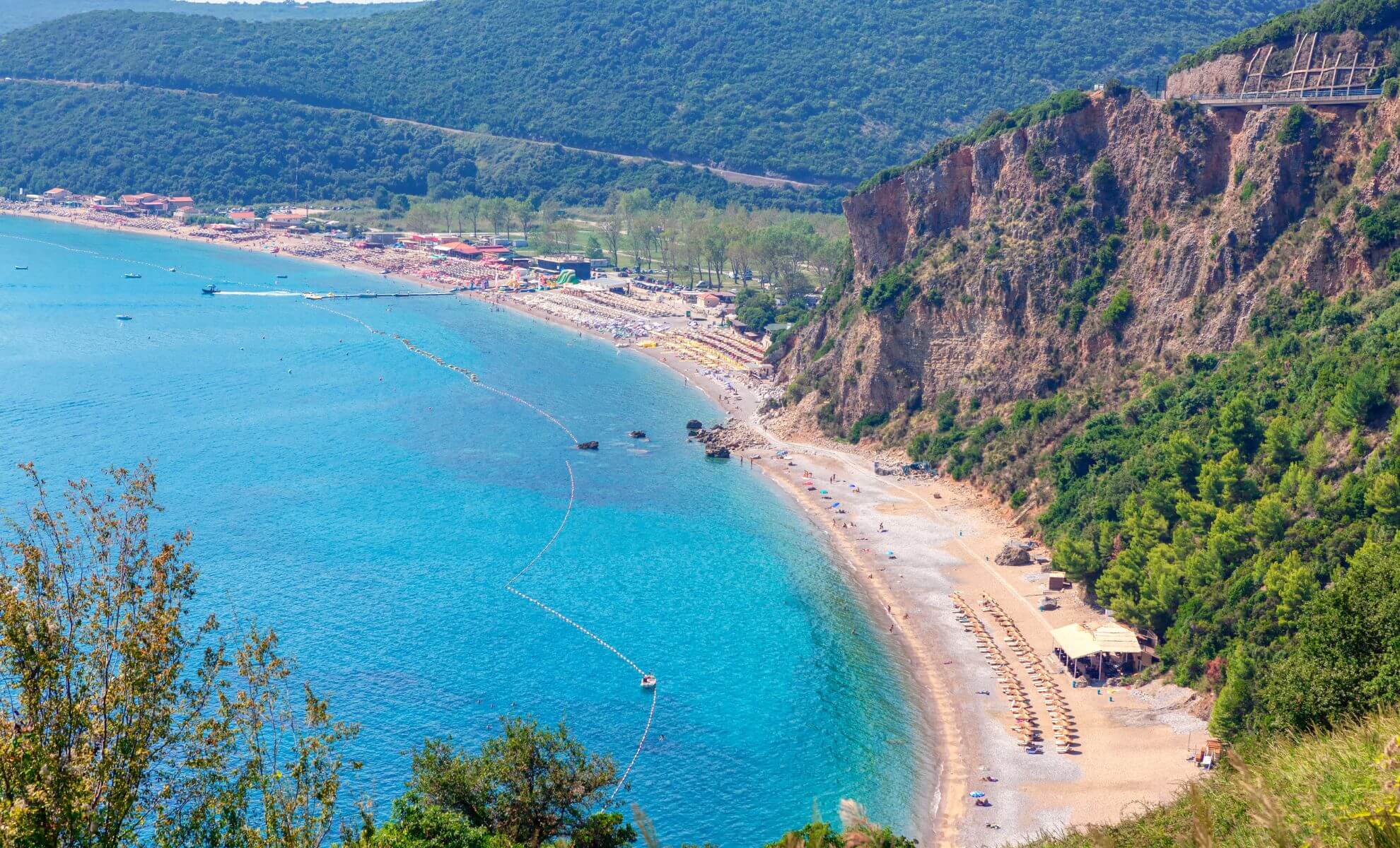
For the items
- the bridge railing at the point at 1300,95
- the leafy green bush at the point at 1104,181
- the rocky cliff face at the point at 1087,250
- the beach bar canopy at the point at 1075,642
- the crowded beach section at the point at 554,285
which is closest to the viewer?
the beach bar canopy at the point at 1075,642

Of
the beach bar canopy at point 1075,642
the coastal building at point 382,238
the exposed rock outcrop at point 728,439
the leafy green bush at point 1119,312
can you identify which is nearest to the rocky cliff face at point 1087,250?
the leafy green bush at point 1119,312

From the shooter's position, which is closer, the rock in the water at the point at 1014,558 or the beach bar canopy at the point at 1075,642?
the beach bar canopy at the point at 1075,642

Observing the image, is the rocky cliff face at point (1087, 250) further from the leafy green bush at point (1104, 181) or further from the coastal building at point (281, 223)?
the coastal building at point (281, 223)

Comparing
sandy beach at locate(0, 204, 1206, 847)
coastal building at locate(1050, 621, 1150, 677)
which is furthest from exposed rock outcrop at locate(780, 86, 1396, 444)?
coastal building at locate(1050, 621, 1150, 677)

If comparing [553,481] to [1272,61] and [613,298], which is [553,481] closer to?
[1272,61]

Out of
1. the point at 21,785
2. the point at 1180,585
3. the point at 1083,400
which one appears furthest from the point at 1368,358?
the point at 21,785
